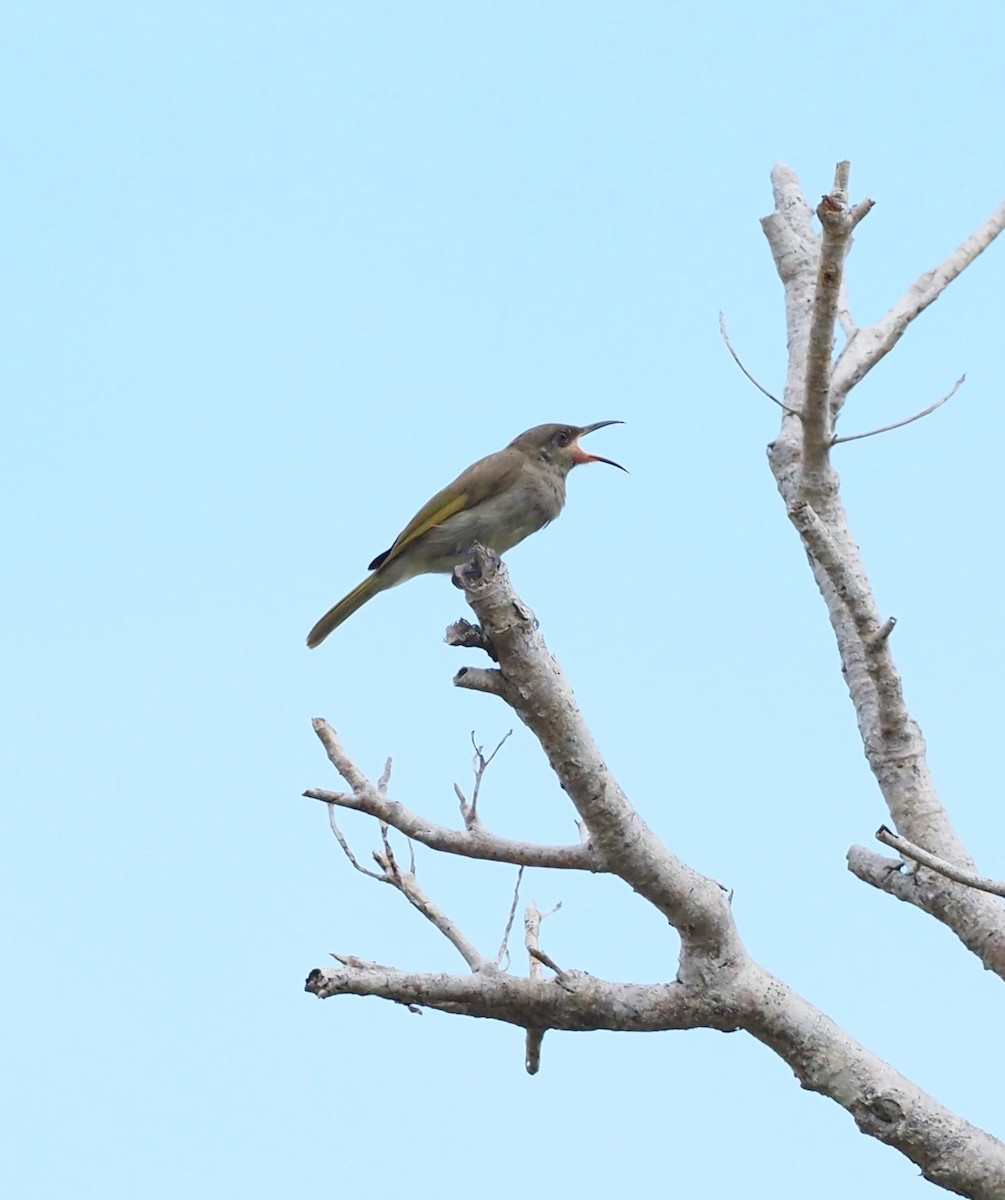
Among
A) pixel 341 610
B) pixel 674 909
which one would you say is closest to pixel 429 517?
pixel 341 610

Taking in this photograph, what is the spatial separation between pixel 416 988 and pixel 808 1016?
1.45 metres

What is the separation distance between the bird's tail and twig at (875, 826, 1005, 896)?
4.15 m

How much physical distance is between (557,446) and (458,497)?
Result: 1.01 metres

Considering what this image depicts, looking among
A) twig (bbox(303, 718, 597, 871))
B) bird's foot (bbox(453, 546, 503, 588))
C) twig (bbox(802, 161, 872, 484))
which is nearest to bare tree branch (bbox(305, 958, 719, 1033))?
twig (bbox(303, 718, 597, 871))

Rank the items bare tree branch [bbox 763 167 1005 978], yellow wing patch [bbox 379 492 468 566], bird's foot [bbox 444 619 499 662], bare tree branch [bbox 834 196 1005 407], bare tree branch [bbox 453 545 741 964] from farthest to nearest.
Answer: yellow wing patch [bbox 379 492 468 566] < bare tree branch [bbox 834 196 1005 407] < bare tree branch [bbox 763 167 1005 978] < bird's foot [bbox 444 619 499 662] < bare tree branch [bbox 453 545 741 964]

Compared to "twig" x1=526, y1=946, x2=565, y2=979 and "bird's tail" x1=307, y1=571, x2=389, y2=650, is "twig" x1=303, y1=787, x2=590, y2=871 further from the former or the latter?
"bird's tail" x1=307, y1=571, x2=389, y2=650

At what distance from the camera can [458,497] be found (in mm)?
8273

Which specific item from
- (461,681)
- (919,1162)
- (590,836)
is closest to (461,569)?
(461,681)

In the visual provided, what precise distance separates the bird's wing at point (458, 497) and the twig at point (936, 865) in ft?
13.0

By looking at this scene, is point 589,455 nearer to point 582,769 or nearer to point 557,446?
point 557,446

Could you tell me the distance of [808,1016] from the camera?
18.3ft

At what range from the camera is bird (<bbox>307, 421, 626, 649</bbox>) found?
8.19 meters

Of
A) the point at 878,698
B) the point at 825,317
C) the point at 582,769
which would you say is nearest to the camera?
the point at 582,769

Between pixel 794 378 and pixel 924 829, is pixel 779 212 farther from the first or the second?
pixel 924 829
